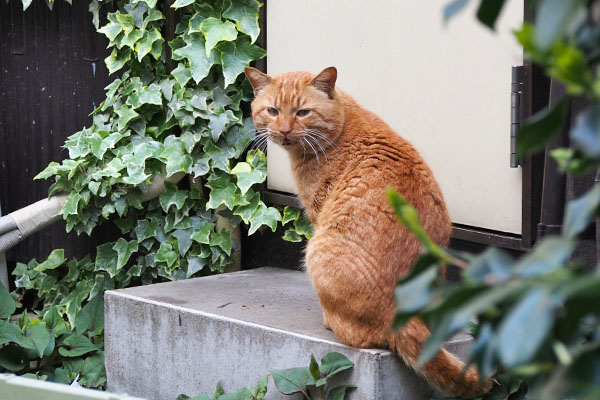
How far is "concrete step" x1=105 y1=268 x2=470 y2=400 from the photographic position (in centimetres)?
301

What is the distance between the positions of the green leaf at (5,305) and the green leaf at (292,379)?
1902mm

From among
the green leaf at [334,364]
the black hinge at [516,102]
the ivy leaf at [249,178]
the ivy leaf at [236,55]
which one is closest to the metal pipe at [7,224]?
the ivy leaf at [249,178]

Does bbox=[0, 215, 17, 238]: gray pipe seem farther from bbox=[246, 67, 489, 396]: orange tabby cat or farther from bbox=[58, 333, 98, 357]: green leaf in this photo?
bbox=[246, 67, 489, 396]: orange tabby cat

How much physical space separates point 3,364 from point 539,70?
2.96 m

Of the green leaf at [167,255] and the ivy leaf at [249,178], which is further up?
the ivy leaf at [249,178]

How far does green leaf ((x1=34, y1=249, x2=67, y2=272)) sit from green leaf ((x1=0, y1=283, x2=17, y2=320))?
23.4 inches

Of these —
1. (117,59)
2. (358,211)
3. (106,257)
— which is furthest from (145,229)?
(358,211)

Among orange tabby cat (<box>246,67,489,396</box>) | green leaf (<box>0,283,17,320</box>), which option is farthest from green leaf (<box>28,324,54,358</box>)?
orange tabby cat (<box>246,67,489,396</box>)

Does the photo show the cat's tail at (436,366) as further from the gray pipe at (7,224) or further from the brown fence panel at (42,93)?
the brown fence panel at (42,93)

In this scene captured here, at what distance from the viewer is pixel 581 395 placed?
2.10 ft

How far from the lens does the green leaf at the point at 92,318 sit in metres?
4.46

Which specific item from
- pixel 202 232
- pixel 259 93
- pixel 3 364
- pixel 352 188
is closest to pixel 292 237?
pixel 202 232

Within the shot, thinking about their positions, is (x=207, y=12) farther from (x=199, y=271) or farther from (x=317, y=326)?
(x=317, y=326)

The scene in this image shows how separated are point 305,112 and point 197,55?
48.4 inches
